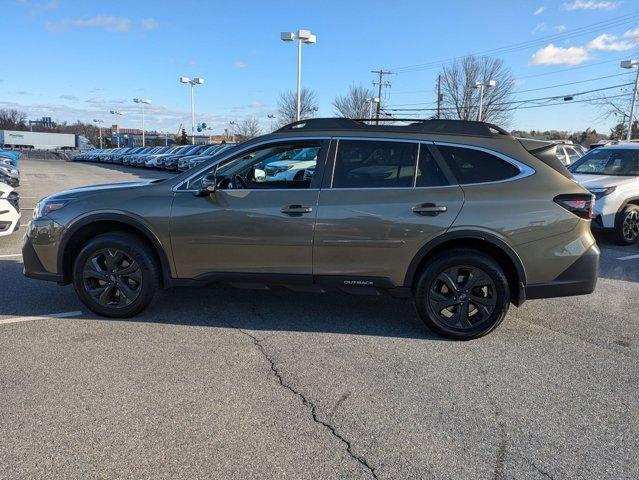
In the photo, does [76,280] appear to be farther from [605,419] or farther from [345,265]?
[605,419]

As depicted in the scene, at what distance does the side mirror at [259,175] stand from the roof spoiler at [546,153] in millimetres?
2493

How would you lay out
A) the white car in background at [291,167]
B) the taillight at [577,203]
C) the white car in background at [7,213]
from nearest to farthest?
the taillight at [577,203] < the white car in background at [291,167] < the white car in background at [7,213]

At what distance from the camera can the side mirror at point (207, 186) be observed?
14.7 feet

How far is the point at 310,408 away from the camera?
10.8 feet

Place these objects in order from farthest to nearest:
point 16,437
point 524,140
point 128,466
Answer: point 524,140 < point 16,437 < point 128,466

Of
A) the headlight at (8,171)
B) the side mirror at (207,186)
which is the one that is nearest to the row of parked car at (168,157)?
the headlight at (8,171)

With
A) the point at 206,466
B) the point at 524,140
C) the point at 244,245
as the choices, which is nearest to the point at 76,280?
the point at 244,245

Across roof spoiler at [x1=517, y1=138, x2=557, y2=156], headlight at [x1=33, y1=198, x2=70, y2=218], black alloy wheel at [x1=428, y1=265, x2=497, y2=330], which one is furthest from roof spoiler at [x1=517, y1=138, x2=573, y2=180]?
headlight at [x1=33, y1=198, x2=70, y2=218]

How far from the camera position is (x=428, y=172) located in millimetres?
4402

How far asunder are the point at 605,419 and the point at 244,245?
9.70 ft

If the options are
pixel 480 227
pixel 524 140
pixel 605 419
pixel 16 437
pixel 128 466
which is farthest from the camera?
pixel 524 140

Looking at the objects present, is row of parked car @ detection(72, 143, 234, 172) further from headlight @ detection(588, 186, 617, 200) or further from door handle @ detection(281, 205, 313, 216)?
door handle @ detection(281, 205, 313, 216)

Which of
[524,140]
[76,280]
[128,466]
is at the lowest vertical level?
[128,466]

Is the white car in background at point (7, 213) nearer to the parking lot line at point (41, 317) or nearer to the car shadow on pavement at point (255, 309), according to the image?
the car shadow on pavement at point (255, 309)
